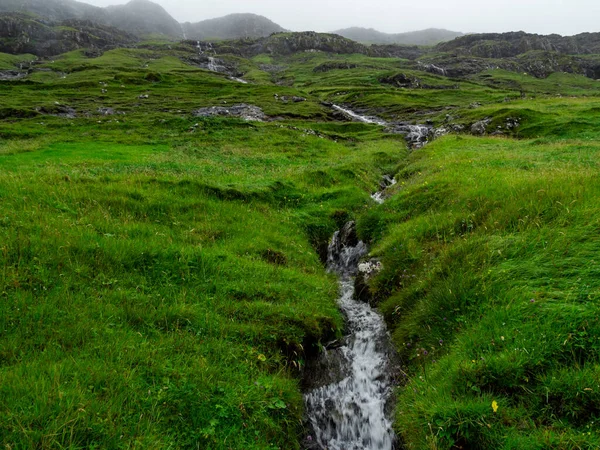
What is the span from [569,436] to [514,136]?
145ft

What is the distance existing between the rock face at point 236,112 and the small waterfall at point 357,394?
49.0 m

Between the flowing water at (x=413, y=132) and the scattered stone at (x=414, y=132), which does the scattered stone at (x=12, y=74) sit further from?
the scattered stone at (x=414, y=132)

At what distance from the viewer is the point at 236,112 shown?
58344mm

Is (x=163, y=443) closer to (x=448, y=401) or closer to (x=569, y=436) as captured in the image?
(x=448, y=401)

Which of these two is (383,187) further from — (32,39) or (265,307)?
(32,39)

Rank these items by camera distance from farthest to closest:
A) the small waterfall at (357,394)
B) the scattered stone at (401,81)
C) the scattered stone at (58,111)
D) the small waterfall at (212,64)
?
the small waterfall at (212,64) → the scattered stone at (401,81) → the scattered stone at (58,111) → the small waterfall at (357,394)

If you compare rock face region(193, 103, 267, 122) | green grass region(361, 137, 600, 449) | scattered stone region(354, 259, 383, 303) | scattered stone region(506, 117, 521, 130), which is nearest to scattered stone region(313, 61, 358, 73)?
rock face region(193, 103, 267, 122)

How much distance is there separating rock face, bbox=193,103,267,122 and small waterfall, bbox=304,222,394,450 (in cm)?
4900

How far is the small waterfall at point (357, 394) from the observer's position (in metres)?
7.36

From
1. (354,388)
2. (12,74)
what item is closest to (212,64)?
(12,74)

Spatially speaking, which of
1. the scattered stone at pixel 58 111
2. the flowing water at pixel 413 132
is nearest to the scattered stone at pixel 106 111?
the scattered stone at pixel 58 111

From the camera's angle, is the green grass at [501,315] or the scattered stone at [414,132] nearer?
the green grass at [501,315]

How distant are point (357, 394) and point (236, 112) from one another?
184ft

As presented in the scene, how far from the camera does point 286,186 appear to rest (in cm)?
2075
